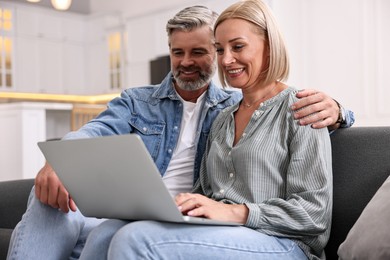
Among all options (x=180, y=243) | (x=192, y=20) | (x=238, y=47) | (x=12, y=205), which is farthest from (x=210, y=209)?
(x=12, y=205)

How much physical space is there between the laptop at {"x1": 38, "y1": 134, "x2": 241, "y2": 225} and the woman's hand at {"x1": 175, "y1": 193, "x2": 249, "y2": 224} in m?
0.05

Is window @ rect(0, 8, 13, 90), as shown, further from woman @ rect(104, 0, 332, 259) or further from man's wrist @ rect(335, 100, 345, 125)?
man's wrist @ rect(335, 100, 345, 125)

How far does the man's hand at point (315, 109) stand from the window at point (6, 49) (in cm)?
676

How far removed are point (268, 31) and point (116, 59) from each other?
6726 mm

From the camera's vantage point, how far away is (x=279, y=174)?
1383 millimetres

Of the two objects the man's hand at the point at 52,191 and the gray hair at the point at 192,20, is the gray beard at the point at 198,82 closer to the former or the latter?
the gray hair at the point at 192,20

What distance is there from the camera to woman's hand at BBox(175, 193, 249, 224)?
1.25 m

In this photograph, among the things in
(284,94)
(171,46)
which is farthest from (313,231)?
(171,46)

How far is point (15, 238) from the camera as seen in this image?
4.84 feet

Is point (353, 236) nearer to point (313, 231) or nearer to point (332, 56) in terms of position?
point (313, 231)

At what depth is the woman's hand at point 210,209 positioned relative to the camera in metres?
1.25

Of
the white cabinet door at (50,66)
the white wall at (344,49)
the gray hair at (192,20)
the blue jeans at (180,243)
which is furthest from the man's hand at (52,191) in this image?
the white cabinet door at (50,66)

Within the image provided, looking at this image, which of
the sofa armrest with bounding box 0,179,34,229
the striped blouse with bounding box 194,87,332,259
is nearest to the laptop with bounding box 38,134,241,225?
the striped blouse with bounding box 194,87,332,259

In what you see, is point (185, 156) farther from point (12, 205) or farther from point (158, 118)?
point (12, 205)
